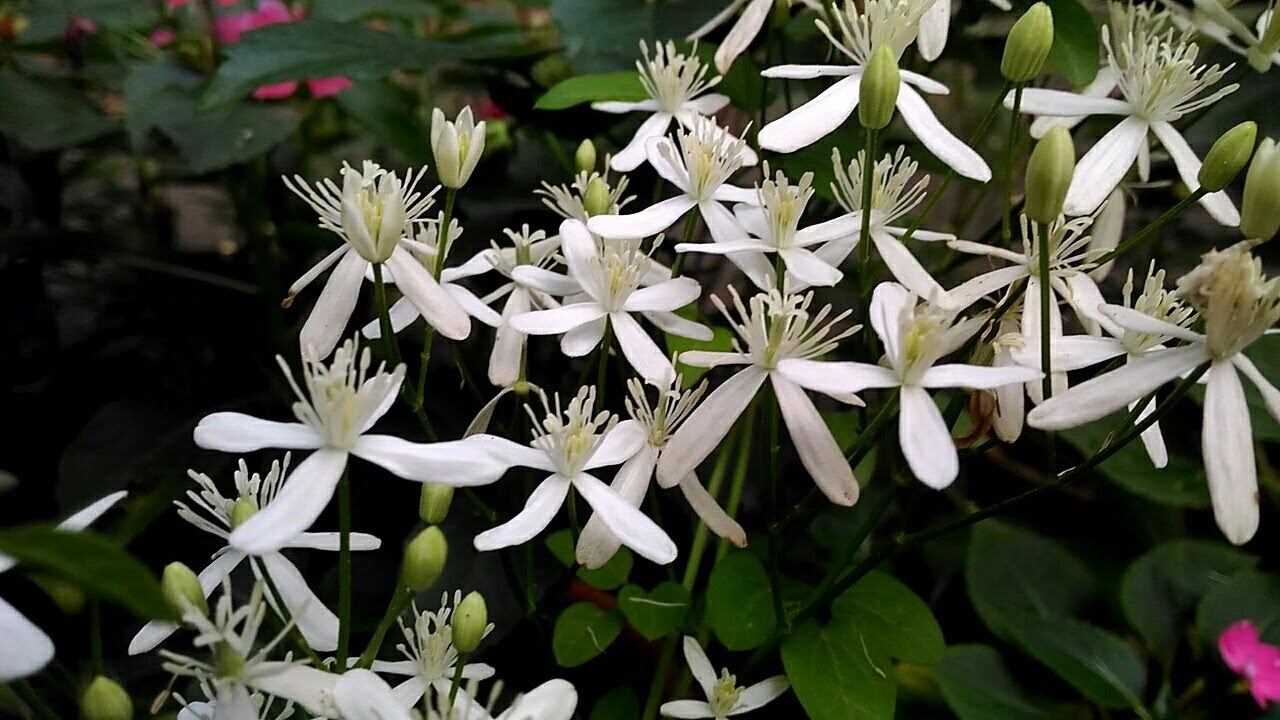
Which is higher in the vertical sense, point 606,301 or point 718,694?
point 606,301

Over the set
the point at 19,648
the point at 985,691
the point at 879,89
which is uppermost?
the point at 879,89

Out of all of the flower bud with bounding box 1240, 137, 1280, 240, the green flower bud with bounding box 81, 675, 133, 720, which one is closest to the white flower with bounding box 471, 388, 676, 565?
the green flower bud with bounding box 81, 675, 133, 720

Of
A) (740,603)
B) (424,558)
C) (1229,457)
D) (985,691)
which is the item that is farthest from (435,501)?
(985,691)

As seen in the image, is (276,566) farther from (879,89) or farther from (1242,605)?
(1242,605)

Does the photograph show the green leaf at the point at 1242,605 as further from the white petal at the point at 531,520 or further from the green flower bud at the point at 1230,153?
the white petal at the point at 531,520

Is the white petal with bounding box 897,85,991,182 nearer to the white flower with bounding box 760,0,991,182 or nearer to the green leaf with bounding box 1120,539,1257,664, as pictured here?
the white flower with bounding box 760,0,991,182

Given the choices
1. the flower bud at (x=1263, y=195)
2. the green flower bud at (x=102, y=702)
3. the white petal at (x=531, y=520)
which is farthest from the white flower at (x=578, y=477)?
the flower bud at (x=1263, y=195)

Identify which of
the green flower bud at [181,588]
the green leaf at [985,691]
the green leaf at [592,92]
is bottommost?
the green leaf at [985,691]

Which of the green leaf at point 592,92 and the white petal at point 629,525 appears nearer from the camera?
the white petal at point 629,525
